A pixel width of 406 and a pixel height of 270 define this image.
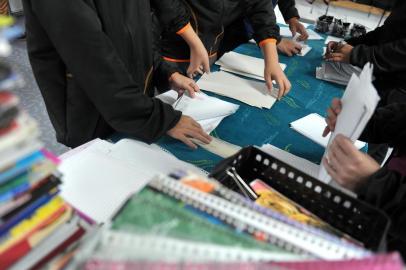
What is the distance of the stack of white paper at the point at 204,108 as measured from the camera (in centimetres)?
100

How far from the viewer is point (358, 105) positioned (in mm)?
546

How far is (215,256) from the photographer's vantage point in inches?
12.2

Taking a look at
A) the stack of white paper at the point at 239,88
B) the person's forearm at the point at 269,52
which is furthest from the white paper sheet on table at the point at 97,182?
the person's forearm at the point at 269,52

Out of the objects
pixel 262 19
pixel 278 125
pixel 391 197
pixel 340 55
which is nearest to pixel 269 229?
pixel 391 197

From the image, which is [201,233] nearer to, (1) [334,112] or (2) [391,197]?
(2) [391,197]

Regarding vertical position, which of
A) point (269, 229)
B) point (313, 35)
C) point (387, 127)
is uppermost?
point (269, 229)

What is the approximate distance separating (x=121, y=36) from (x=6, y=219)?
660 millimetres

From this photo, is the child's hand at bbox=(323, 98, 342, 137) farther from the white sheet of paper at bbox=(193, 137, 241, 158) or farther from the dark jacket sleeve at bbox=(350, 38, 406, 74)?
the dark jacket sleeve at bbox=(350, 38, 406, 74)

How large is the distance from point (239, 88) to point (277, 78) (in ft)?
0.48

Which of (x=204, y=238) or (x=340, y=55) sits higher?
(x=204, y=238)

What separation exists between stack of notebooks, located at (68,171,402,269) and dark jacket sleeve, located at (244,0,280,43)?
1121mm

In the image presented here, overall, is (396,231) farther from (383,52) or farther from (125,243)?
(383,52)

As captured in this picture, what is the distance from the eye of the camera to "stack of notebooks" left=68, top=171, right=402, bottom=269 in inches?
11.7

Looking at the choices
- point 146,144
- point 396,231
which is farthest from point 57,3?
point 396,231
